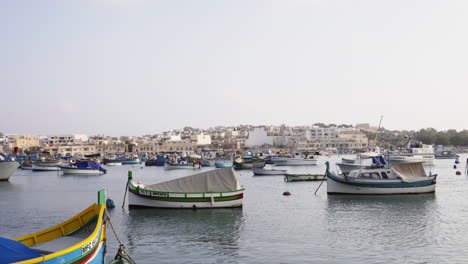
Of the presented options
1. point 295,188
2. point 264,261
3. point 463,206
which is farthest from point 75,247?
point 295,188

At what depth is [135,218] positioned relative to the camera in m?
29.7

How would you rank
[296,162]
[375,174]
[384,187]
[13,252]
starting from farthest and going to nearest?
[296,162] < [375,174] < [384,187] < [13,252]

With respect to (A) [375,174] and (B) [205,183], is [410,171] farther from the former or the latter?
(B) [205,183]

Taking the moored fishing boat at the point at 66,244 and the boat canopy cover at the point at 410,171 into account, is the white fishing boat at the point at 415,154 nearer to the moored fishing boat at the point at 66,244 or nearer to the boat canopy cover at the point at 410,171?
the boat canopy cover at the point at 410,171

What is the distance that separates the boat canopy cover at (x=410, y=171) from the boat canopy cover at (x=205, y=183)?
14.2m

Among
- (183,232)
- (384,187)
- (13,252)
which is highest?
(13,252)

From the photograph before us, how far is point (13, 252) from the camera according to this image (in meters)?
13.1

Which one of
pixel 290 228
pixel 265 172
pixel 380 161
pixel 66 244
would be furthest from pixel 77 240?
pixel 265 172

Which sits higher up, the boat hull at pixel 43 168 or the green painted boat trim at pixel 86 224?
the green painted boat trim at pixel 86 224

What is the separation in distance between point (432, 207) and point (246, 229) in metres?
14.7

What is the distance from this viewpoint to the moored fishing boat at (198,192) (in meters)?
31.1

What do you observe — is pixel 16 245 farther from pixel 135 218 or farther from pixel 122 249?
pixel 135 218

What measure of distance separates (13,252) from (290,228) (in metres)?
15.7

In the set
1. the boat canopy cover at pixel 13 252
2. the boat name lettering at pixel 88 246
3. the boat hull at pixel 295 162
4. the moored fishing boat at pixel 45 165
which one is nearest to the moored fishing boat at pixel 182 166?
the boat hull at pixel 295 162
